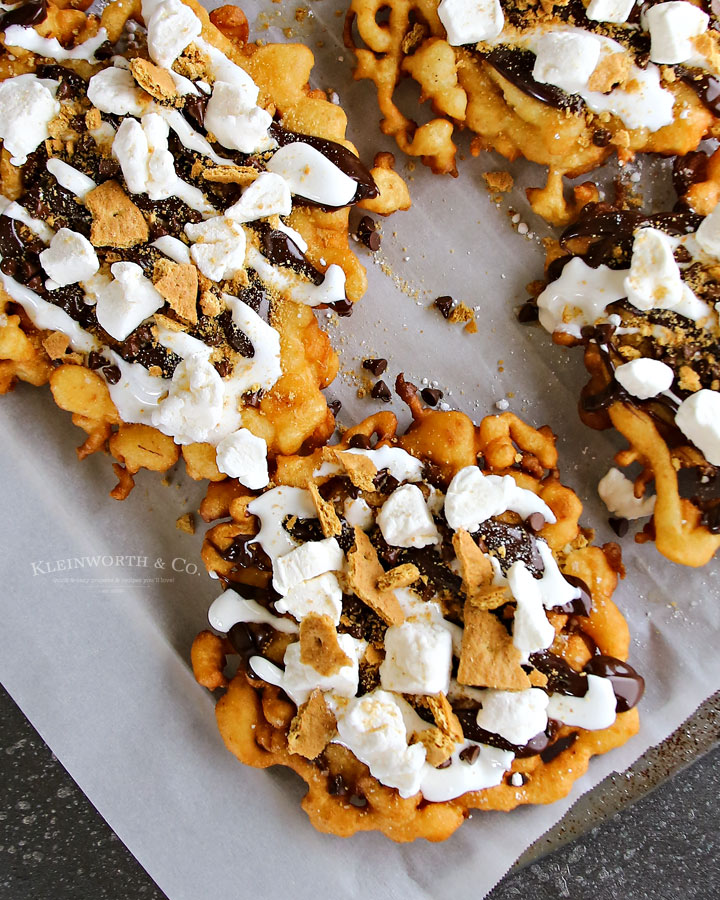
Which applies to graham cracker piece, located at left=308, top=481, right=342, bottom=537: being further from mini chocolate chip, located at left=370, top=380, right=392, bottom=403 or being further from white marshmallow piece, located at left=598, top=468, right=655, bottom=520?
white marshmallow piece, located at left=598, top=468, right=655, bottom=520

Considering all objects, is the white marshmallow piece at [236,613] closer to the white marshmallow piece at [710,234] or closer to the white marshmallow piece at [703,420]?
the white marshmallow piece at [703,420]

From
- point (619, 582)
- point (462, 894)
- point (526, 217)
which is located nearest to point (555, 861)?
point (462, 894)

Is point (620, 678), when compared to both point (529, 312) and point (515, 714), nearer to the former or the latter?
point (515, 714)

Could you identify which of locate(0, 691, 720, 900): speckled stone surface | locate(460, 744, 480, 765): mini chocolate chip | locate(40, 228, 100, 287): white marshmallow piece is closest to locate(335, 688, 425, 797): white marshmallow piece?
locate(460, 744, 480, 765): mini chocolate chip

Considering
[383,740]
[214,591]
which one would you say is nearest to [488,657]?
[383,740]

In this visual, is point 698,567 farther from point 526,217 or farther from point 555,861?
point 526,217

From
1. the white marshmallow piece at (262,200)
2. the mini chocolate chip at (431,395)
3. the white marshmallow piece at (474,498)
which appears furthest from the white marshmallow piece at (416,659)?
the white marshmallow piece at (262,200)

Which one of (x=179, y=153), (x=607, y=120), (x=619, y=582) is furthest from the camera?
(x=619, y=582)
